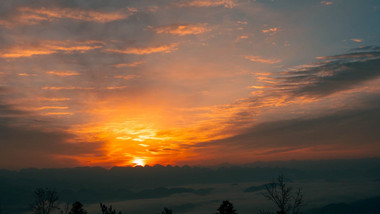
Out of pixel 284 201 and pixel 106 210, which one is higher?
pixel 106 210

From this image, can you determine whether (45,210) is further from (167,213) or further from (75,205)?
(167,213)

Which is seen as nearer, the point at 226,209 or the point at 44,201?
the point at 226,209

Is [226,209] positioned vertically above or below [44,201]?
below

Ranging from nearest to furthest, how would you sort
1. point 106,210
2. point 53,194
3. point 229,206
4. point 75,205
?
point 106,210, point 229,206, point 75,205, point 53,194

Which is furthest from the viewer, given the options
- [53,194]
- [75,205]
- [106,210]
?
[53,194]

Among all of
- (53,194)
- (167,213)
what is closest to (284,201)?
(167,213)

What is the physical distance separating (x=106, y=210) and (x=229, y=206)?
79.0ft

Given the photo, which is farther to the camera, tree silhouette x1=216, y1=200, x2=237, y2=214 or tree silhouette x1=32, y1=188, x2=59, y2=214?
tree silhouette x1=32, y1=188, x2=59, y2=214

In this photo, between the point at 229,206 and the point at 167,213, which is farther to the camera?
the point at 229,206

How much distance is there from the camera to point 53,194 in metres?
60.6

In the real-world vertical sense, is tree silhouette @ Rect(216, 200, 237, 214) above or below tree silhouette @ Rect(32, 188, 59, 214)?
below

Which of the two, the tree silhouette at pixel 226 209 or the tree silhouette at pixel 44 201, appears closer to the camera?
the tree silhouette at pixel 226 209

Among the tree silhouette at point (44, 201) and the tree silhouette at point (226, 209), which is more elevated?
the tree silhouette at point (44, 201)

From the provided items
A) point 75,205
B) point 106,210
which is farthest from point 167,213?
point 75,205
